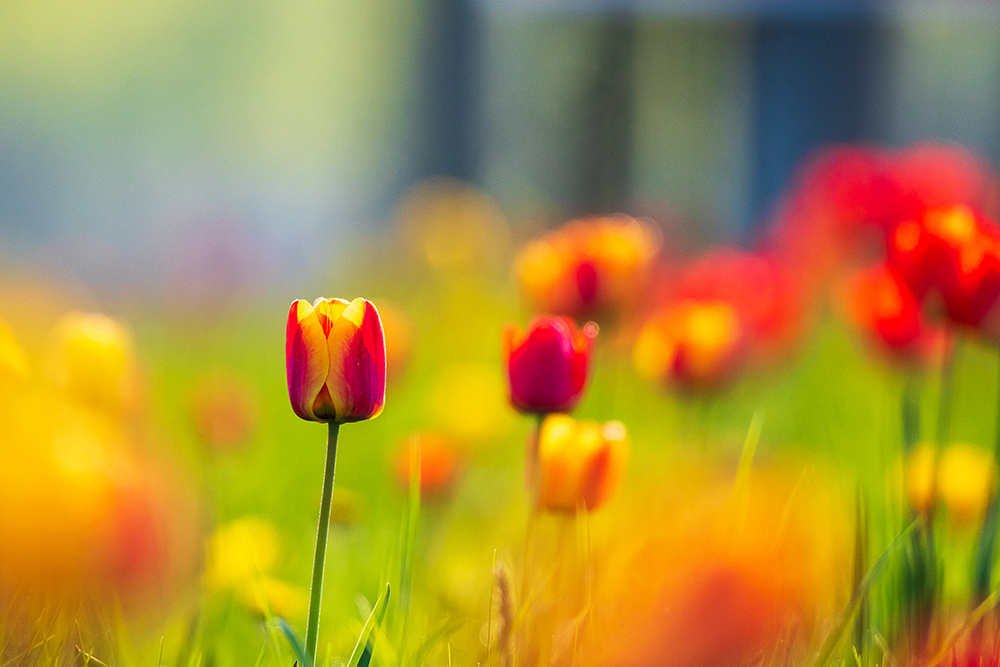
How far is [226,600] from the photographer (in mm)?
697

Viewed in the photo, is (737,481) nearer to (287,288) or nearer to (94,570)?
(94,570)

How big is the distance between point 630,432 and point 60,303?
1431 mm

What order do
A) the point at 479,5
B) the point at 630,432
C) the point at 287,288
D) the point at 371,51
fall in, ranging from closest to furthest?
1. the point at 630,432
2. the point at 287,288
3. the point at 479,5
4. the point at 371,51

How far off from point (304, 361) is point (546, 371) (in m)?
0.19

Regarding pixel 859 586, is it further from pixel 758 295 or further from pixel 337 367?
pixel 758 295

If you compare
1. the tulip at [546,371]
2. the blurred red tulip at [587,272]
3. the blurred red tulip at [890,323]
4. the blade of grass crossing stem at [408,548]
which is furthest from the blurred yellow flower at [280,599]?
the blurred red tulip at [890,323]

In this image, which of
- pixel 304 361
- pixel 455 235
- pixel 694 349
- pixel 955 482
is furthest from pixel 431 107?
pixel 304 361

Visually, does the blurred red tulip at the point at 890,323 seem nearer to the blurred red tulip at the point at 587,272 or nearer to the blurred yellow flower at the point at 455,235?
the blurred red tulip at the point at 587,272

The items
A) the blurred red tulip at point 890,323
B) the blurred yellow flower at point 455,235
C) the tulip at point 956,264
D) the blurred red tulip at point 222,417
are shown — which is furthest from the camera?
the blurred yellow flower at point 455,235

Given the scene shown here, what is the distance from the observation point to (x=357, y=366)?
0.49 meters

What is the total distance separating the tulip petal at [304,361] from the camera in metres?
0.49

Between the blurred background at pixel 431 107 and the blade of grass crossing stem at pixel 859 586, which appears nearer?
the blade of grass crossing stem at pixel 859 586

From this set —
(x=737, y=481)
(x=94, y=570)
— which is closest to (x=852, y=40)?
(x=737, y=481)

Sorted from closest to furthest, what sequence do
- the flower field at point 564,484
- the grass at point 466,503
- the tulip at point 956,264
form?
the flower field at point 564,484, the grass at point 466,503, the tulip at point 956,264
